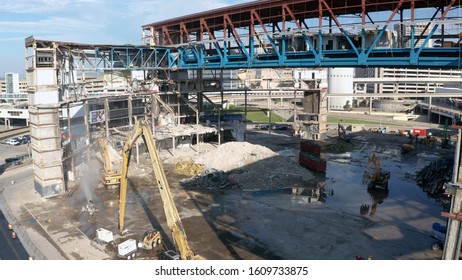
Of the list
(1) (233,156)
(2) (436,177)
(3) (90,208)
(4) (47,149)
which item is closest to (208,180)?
(1) (233,156)

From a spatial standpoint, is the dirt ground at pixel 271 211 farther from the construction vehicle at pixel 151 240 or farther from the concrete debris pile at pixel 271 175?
the construction vehicle at pixel 151 240

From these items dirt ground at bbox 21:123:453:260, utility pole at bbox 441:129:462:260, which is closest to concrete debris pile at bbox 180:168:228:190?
dirt ground at bbox 21:123:453:260

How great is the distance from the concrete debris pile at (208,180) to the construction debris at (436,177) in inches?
704

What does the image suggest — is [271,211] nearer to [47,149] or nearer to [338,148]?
[47,149]

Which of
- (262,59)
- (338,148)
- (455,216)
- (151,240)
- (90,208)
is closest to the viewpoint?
(455,216)

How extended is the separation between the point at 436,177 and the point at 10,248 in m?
33.7

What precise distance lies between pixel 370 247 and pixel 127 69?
102ft

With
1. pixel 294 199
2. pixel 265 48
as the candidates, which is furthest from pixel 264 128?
pixel 294 199

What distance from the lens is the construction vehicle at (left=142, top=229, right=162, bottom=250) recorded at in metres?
22.9

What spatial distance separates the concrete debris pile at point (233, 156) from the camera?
41.0 meters

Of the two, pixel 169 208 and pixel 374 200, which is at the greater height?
pixel 169 208

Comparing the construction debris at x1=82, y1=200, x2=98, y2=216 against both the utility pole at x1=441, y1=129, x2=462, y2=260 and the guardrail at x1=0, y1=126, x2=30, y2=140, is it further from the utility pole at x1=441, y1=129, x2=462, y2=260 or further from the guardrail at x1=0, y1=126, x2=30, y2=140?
the guardrail at x1=0, y1=126, x2=30, y2=140

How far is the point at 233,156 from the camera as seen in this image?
41844 mm

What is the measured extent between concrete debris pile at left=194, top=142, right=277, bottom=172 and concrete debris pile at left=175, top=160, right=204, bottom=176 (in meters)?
1.15
